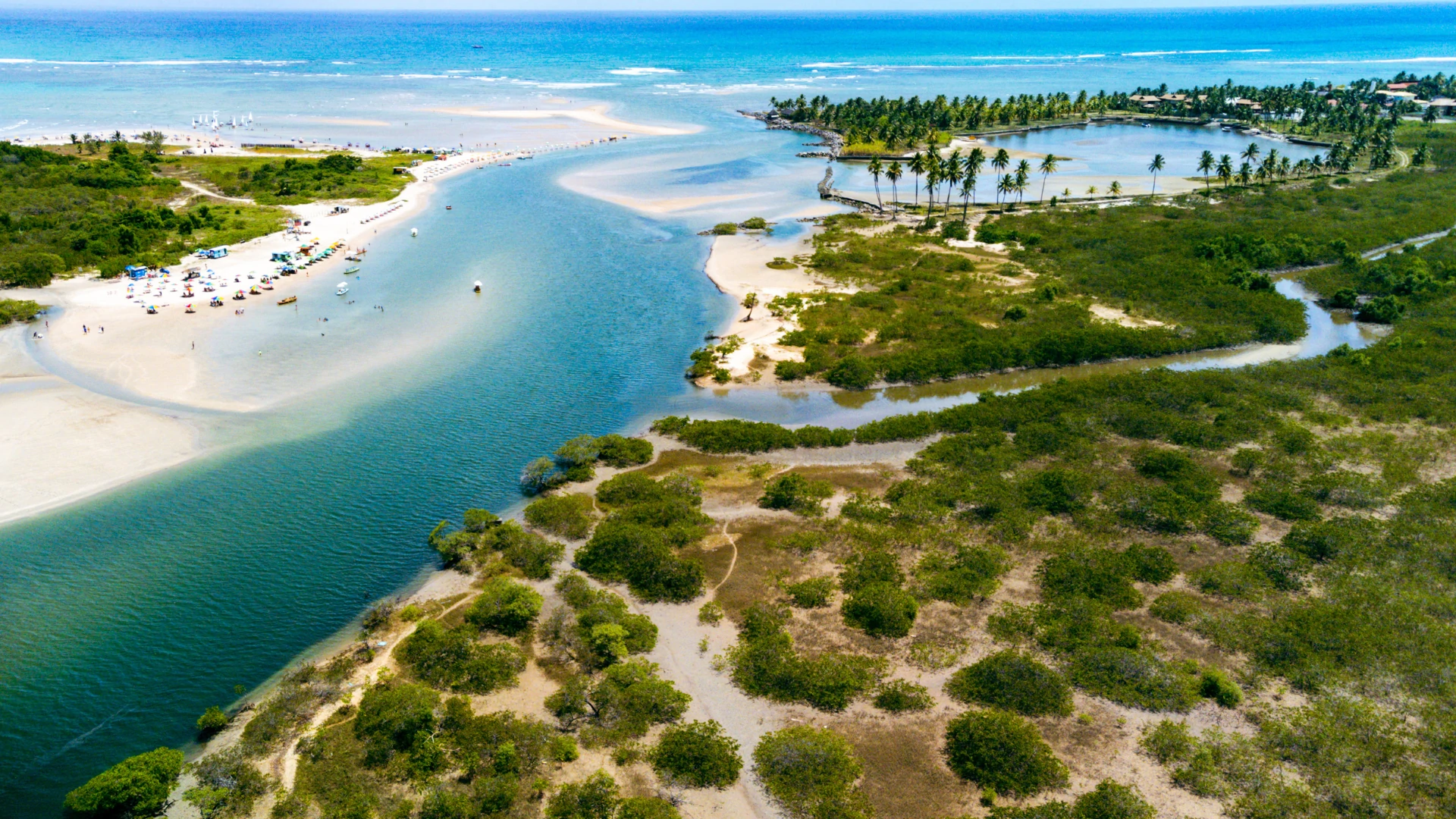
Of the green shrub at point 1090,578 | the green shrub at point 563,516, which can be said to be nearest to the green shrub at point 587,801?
the green shrub at point 563,516

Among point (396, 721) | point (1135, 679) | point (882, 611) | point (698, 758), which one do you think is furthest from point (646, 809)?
point (1135, 679)

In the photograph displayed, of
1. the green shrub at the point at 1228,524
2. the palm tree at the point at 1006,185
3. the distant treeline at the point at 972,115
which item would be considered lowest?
the green shrub at the point at 1228,524

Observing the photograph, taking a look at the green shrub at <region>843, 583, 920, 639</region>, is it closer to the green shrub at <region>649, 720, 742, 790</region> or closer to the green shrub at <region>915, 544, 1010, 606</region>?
the green shrub at <region>915, 544, 1010, 606</region>

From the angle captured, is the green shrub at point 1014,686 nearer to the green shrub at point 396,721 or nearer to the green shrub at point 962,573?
the green shrub at point 962,573

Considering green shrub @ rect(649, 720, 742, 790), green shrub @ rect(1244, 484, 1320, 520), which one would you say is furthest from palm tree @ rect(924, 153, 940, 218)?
green shrub @ rect(649, 720, 742, 790)

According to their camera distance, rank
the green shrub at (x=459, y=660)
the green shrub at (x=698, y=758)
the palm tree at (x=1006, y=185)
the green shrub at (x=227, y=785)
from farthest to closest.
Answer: the palm tree at (x=1006, y=185) → the green shrub at (x=459, y=660) → the green shrub at (x=698, y=758) → the green shrub at (x=227, y=785)

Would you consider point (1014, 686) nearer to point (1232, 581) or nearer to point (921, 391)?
point (1232, 581)
